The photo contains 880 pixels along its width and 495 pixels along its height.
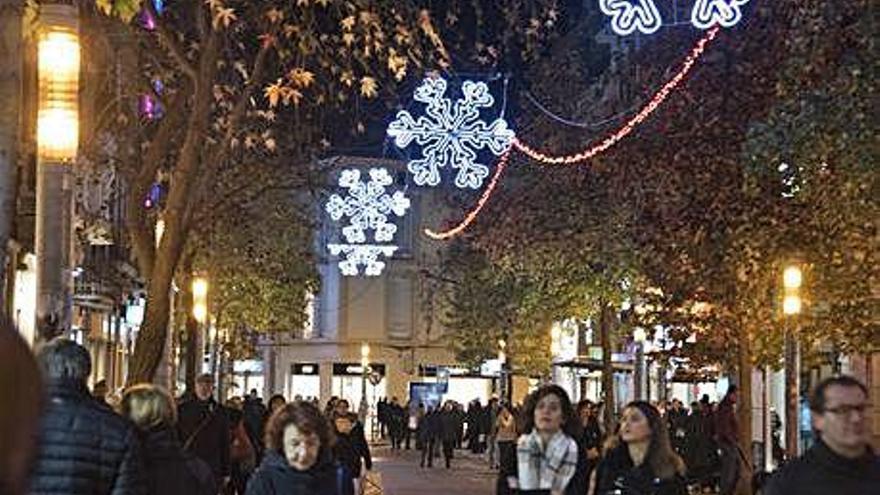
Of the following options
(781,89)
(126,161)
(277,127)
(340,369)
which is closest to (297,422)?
(781,89)

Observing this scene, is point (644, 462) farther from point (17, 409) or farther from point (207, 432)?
point (207, 432)

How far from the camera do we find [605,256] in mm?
31109

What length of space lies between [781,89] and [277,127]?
1239 centimetres

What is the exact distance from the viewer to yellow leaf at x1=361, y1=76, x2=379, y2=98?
16.4 meters

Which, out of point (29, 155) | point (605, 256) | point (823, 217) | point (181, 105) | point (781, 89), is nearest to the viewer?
point (781, 89)

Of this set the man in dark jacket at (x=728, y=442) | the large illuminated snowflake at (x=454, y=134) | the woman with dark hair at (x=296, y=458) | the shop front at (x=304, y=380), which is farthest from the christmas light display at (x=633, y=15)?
the shop front at (x=304, y=380)

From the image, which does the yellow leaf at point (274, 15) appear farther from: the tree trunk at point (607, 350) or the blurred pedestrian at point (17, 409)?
the tree trunk at point (607, 350)

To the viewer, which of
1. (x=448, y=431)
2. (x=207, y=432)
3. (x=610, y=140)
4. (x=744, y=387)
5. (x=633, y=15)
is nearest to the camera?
(x=207, y=432)

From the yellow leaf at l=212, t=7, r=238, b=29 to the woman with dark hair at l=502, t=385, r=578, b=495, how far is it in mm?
7945

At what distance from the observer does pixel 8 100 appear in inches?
427

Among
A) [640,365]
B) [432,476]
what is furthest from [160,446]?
[432,476]

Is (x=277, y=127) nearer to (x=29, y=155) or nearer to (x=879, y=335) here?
(x=29, y=155)

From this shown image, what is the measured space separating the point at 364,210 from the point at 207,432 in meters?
39.4

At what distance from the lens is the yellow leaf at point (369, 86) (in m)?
16.4
